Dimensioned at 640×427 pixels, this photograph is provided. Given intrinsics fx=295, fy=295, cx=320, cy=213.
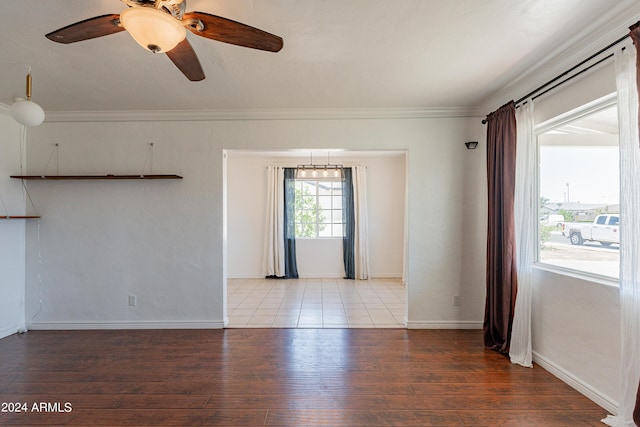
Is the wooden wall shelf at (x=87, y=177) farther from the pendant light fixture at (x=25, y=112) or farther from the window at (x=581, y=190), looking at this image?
the window at (x=581, y=190)

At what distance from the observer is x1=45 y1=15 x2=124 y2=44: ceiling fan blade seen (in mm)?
1369

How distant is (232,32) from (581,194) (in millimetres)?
2732

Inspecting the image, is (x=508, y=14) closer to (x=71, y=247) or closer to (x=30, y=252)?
(x=71, y=247)

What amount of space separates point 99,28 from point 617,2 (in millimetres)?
2787

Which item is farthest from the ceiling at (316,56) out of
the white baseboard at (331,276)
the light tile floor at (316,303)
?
the white baseboard at (331,276)

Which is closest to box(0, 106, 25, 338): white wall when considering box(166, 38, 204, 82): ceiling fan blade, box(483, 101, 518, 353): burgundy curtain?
box(166, 38, 204, 82): ceiling fan blade

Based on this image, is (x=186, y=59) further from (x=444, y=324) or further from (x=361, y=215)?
(x=361, y=215)

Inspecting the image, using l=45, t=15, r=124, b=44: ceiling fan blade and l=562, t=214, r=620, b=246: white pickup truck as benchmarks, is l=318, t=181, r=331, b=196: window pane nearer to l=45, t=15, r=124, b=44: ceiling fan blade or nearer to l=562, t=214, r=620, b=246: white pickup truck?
l=562, t=214, r=620, b=246: white pickup truck

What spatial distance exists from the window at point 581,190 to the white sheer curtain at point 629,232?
261mm

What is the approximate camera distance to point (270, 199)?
6012 millimetres

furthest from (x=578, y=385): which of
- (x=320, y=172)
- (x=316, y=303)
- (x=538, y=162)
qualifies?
(x=320, y=172)

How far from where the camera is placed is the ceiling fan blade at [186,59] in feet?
5.22

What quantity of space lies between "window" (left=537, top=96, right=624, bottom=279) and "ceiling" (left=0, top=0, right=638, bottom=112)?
0.61 m

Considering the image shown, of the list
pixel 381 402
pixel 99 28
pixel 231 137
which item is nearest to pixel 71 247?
pixel 231 137
